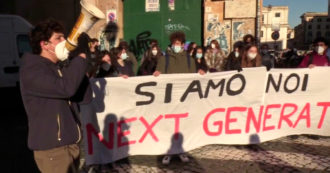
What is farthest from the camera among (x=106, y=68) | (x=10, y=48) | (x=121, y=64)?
(x=10, y=48)

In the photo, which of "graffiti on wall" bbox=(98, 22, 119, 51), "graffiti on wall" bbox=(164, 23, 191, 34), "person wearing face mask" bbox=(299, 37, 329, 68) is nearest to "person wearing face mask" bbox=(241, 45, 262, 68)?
"person wearing face mask" bbox=(299, 37, 329, 68)

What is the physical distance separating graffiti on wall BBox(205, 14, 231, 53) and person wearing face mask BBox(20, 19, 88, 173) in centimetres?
984

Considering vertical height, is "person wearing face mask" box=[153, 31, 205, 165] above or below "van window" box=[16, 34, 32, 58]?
below

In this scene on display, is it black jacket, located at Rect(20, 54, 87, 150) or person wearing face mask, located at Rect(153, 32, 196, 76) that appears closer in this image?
black jacket, located at Rect(20, 54, 87, 150)

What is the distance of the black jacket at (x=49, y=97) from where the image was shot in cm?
205

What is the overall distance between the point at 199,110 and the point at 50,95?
2.81 metres

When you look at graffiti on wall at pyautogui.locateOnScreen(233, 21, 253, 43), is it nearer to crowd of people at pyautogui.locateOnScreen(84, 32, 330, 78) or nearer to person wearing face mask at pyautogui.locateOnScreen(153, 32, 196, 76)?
crowd of people at pyautogui.locateOnScreen(84, 32, 330, 78)

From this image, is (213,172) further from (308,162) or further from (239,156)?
(308,162)

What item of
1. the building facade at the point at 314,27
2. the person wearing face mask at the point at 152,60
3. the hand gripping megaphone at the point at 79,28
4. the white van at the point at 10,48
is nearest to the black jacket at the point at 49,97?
the hand gripping megaphone at the point at 79,28

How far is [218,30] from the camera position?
11.6m

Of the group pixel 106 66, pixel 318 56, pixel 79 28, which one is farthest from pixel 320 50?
pixel 79 28

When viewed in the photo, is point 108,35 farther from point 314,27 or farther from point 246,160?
point 314,27

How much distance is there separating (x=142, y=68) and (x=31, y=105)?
559cm

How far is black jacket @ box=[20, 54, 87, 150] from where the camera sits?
80.8 inches
